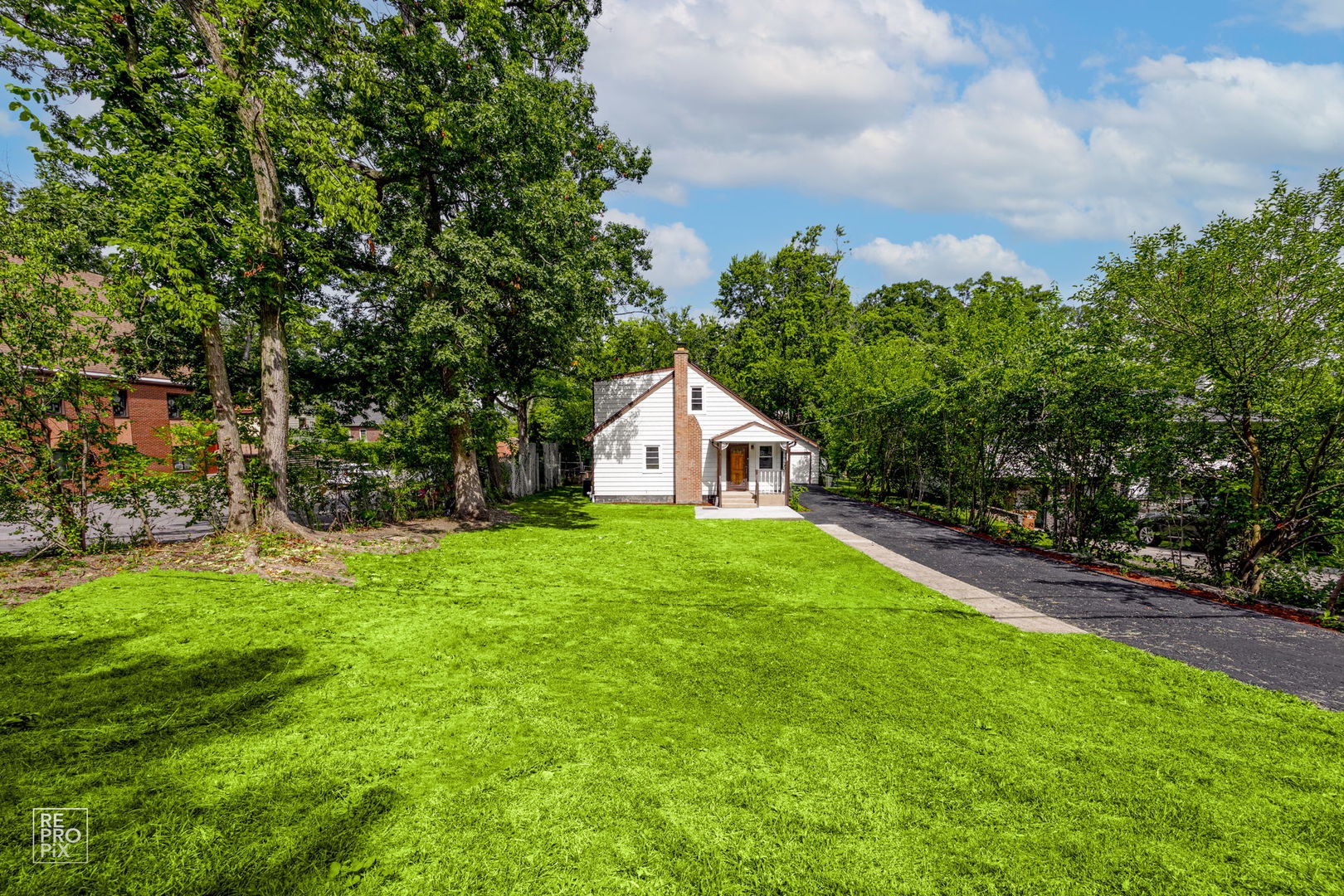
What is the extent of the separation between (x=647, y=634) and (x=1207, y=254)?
42.4 feet

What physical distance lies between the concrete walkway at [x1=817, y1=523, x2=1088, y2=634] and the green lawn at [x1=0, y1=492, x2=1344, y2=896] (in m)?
0.55

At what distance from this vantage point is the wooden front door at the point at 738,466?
75.3 ft

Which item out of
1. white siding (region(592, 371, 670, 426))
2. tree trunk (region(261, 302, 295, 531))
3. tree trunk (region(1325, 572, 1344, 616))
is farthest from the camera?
white siding (region(592, 371, 670, 426))

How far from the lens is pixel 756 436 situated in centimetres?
2156

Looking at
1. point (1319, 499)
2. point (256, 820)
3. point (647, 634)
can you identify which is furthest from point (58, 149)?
point (1319, 499)

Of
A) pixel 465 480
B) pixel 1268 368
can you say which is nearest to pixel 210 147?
pixel 465 480

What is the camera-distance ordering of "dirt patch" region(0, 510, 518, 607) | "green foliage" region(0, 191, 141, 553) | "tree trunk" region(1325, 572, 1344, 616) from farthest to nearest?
"tree trunk" region(1325, 572, 1344, 616)
"dirt patch" region(0, 510, 518, 607)
"green foliage" region(0, 191, 141, 553)

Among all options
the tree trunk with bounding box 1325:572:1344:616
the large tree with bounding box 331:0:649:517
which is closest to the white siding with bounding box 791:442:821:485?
the large tree with bounding box 331:0:649:517

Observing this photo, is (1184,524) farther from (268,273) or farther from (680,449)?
(268,273)

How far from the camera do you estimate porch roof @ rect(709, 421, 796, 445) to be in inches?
846

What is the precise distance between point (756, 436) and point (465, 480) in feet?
38.9

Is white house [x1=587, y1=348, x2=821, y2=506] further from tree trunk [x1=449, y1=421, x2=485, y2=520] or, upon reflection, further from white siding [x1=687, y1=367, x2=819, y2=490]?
tree trunk [x1=449, y1=421, x2=485, y2=520]

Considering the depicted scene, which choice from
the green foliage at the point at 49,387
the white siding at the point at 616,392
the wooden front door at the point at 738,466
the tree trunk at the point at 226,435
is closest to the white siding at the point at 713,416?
the wooden front door at the point at 738,466

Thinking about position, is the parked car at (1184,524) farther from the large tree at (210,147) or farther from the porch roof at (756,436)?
the large tree at (210,147)
